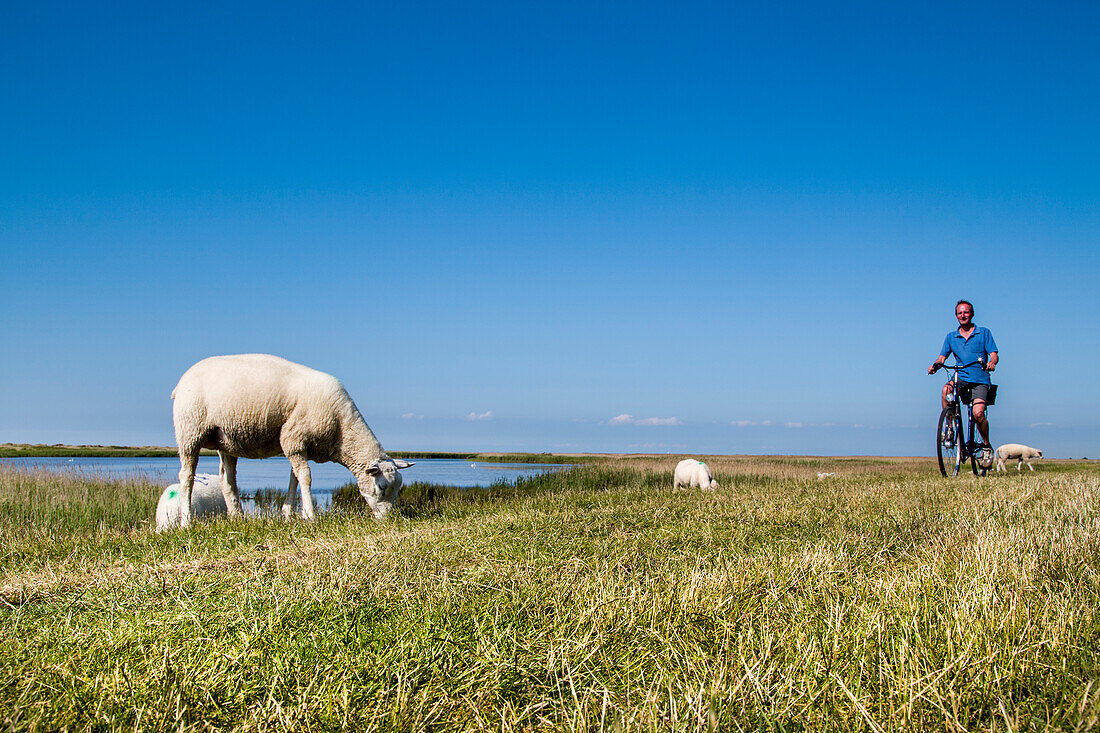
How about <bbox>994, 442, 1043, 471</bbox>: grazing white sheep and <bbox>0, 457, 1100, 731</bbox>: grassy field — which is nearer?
<bbox>0, 457, 1100, 731</bbox>: grassy field

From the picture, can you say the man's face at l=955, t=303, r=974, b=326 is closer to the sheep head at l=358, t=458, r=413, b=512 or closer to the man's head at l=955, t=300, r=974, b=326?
the man's head at l=955, t=300, r=974, b=326

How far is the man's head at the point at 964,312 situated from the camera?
10.8 metres

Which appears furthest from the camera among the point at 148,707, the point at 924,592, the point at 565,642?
the point at 924,592

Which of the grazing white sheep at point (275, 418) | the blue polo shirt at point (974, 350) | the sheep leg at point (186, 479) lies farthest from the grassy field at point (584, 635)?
the blue polo shirt at point (974, 350)

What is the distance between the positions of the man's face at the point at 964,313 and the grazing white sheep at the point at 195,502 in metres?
12.8

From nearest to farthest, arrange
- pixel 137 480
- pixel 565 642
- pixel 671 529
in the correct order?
pixel 565 642 < pixel 671 529 < pixel 137 480

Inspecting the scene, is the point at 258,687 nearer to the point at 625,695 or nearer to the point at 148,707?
the point at 148,707

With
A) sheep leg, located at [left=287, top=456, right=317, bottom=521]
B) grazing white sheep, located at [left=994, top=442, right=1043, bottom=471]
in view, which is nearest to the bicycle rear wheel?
sheep leg, located at [left=287, top=456, right=317, bottom=521]

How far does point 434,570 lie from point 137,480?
53.8 ft

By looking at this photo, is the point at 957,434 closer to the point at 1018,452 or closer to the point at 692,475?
the point at 692,475

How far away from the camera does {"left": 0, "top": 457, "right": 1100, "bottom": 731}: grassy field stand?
6.40 ft

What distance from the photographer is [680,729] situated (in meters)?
1.76

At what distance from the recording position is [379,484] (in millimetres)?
10078

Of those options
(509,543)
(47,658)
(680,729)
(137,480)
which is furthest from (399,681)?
(137,480)
